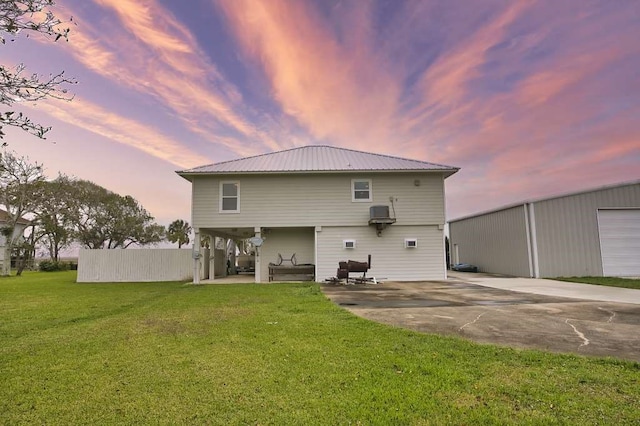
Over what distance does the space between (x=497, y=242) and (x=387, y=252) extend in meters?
7.45

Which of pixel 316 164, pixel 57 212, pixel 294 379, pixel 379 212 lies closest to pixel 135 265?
pixel 316 164

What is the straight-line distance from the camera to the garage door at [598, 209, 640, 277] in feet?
51.1

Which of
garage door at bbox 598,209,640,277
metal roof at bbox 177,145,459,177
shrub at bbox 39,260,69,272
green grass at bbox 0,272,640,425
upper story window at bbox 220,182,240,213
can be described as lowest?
green grass at bbox 0,272,640,425

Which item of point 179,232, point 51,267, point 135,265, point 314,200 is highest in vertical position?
point 179,232

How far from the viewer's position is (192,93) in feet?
43.0

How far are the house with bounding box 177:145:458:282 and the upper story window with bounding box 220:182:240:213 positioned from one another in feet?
0.14

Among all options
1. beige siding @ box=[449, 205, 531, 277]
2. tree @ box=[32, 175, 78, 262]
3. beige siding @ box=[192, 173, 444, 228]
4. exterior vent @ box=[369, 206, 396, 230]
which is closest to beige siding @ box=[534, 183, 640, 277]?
beige siding @ box=[449, 205, 531, 277]

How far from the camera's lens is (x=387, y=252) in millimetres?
15352

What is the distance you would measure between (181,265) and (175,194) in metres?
5.21

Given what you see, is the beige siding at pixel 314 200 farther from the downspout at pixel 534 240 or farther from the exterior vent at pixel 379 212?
the downspout at pixel 534 240

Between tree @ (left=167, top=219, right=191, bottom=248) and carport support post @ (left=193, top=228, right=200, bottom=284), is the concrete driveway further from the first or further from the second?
tree @ (left=167, top=219, right=191, bottom=248)

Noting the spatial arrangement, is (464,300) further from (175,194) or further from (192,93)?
(175,194)

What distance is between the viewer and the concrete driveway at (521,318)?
471 centimetres

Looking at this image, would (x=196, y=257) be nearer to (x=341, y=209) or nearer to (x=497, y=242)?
(x=341, y=209)
